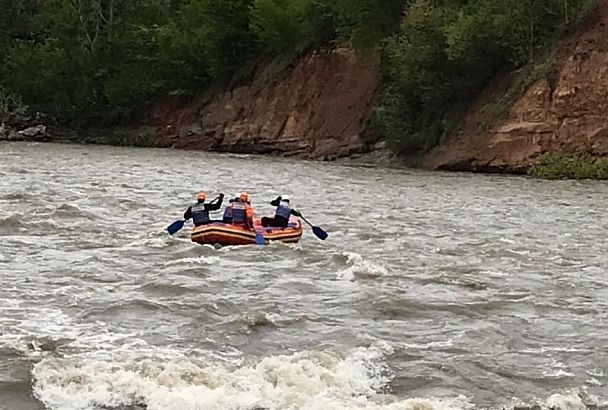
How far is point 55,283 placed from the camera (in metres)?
12.9

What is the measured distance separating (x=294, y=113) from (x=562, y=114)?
15885 mm

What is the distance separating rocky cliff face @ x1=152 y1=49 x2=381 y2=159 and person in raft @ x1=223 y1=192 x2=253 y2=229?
25951 millimetres

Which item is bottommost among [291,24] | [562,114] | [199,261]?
[199,261]

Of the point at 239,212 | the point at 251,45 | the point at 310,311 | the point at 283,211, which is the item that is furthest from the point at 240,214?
the point at 251,45

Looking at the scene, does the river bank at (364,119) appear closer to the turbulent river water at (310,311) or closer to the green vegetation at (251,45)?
the green vegetation at (251,45)

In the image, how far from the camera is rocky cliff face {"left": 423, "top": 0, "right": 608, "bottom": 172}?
34500mm

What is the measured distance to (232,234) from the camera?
A: 16.5m

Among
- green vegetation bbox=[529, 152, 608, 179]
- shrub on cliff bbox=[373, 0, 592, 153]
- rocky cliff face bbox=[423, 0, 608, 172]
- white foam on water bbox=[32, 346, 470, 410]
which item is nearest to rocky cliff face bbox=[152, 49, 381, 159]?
shrub on cliff bbox=[373, 0, 592, 153]

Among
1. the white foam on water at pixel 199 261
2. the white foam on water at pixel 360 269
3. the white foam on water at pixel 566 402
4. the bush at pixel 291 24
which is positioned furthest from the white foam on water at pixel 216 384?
the bush at pixel 291 24

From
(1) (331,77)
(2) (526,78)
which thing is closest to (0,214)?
(2) (526,78)

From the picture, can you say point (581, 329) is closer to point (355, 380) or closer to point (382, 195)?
point (355, 380)

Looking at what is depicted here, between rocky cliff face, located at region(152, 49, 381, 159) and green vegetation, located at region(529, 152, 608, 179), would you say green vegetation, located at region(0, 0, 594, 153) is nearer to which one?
rocky cliff face, located at region(152, 49, 381, 159)

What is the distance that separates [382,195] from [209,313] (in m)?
14.1

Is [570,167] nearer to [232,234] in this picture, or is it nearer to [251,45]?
[232,234]
